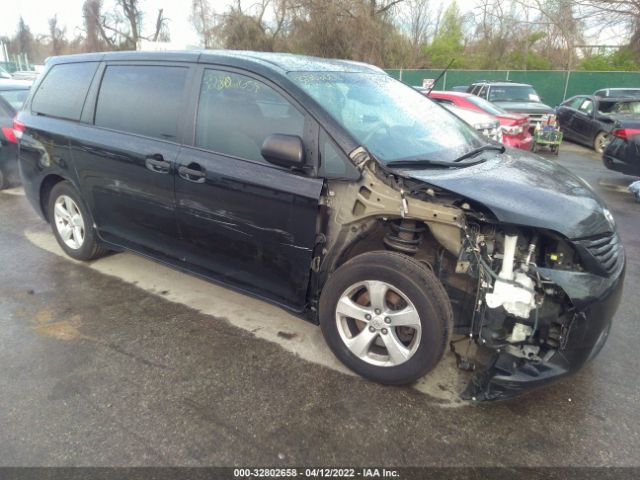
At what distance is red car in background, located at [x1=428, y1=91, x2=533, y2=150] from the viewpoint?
9.62 metres

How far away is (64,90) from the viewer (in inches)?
165

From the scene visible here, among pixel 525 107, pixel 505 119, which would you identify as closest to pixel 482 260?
pixel 505 119

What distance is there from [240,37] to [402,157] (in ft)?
95.8

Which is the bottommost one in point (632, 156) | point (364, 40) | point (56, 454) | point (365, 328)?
point (56, 454)

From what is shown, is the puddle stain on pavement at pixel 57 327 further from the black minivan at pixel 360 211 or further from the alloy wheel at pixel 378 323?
the alloy wheel at pixel 378 323

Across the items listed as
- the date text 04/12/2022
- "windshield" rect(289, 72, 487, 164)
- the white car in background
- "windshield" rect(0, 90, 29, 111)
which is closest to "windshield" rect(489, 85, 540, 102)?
the white car in background

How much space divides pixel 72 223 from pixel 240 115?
2.34 m

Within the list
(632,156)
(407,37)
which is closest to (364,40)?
(407,37)

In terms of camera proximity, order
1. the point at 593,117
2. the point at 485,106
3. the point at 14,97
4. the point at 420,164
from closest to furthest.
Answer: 1. the point at 420,164
2. the point at 14,97
3. the point at 485,106
4. the point at 593,117

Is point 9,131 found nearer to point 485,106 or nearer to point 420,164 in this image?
point 420,164

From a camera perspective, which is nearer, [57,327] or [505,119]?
[57,327]

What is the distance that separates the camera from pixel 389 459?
2.25m

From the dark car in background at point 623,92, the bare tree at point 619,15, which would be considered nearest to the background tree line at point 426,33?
the bare tree at point 619,15

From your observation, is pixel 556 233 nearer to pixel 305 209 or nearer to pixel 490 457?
pixel 490 457
